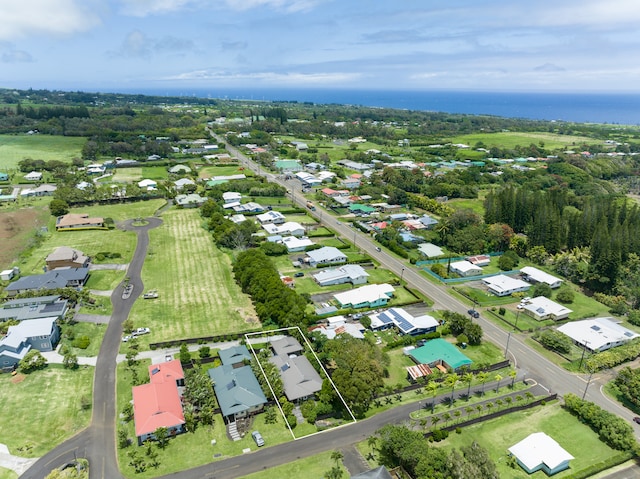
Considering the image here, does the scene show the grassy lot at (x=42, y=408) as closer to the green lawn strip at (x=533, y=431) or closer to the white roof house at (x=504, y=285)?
the green lawn strip at (x=533, y=431)

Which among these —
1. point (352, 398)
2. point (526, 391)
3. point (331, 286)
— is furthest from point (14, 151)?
point (526, 391)

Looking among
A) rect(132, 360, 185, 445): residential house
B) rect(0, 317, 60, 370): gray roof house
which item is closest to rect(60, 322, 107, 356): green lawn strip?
rect(0, 317, 60, 370): gray roof house

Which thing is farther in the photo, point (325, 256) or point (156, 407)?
point (325, 256)

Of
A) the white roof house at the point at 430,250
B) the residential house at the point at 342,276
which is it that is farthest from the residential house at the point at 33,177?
the white roof house at the point at 430,250

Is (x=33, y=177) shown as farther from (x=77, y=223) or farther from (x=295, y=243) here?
(x=295, y=243)

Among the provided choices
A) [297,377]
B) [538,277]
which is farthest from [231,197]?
[538,277]

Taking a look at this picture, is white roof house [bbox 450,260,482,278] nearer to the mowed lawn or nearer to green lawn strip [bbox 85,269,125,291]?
the mowed lawn
